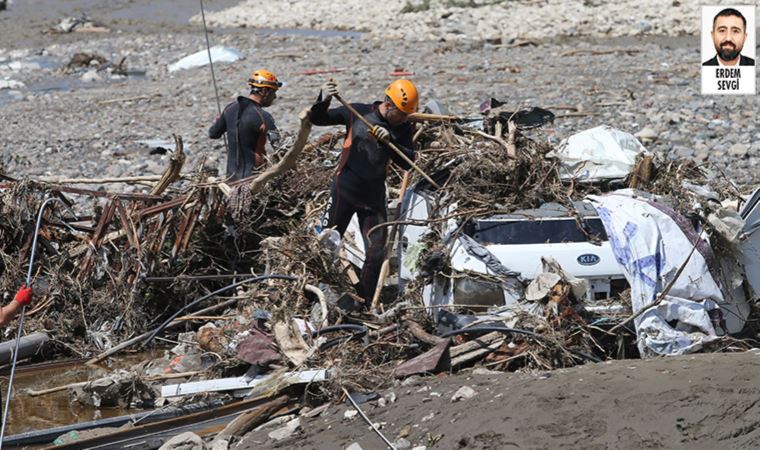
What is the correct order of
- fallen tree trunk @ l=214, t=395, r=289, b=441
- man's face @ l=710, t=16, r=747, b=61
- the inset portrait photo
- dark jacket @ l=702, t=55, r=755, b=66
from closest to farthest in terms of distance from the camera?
1. fallen tree trunk @ l=214, t=395, r=289, b=441
2. the inset portrait photo
3. dark jacket @ l=702, t=55, r=755, b=66
4. man's face @ l=710, t=16, r=747, b=61

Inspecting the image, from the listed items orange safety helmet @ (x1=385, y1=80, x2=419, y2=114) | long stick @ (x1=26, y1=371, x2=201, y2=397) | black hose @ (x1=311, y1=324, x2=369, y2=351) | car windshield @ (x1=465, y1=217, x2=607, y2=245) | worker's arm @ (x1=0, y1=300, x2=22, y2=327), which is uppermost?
orange safety helmet @ (x1=385, y1=80, x2=419, y2=114)

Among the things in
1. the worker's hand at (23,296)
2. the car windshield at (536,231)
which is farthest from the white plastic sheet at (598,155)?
the worker's hand at (23,296)

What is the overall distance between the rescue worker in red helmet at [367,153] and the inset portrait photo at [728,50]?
13028mm

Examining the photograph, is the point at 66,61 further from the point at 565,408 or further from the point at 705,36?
the point at 565,408

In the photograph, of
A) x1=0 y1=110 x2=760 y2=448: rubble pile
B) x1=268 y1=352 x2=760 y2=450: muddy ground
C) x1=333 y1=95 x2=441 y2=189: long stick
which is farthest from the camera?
x1=333 y1=95 x2=441 y2=189: long stick

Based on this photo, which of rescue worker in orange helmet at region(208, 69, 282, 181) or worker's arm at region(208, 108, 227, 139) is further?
worker's arm at region(208, 108, 227, 139)

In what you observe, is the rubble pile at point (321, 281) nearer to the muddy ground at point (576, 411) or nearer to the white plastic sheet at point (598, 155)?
the white plastic sheet at point (598, 155)

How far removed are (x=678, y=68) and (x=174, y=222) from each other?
1664cm

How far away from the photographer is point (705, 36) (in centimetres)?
2492

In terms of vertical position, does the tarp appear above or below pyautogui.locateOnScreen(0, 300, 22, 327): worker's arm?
below

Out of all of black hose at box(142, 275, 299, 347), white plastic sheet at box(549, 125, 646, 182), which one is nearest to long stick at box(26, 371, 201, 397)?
black hose at box(142, 275, 299, 347)

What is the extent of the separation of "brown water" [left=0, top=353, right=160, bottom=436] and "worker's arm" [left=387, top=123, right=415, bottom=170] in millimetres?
2698

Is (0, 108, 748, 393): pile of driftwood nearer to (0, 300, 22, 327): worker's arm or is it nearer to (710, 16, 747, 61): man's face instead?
(0, 300, 22, 327): worker's arm

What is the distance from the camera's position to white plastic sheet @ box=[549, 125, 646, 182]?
8891 millimetres
